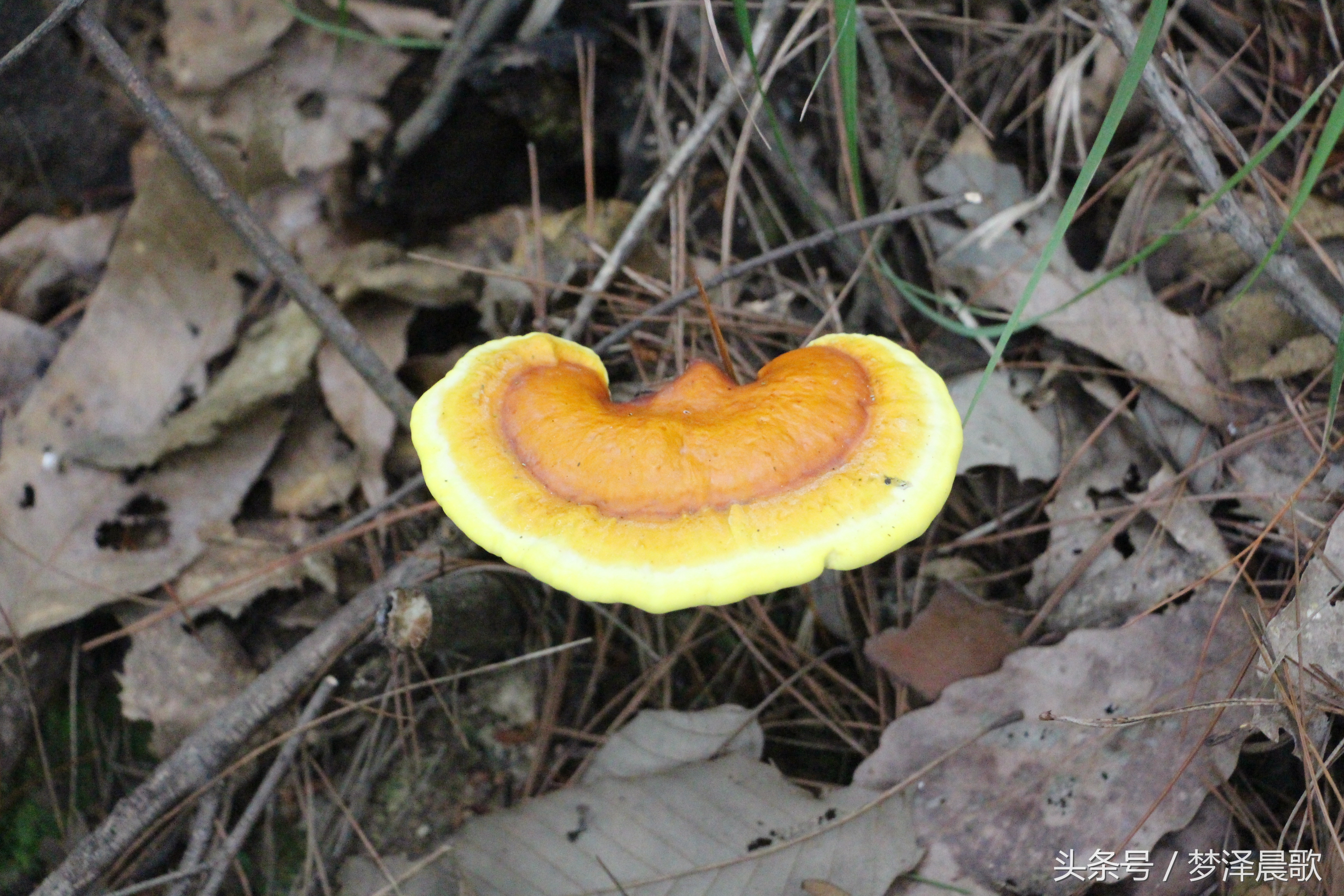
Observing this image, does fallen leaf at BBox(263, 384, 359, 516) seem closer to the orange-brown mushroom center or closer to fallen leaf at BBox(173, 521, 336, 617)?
fallen leaf at BBox(173, 521, 336, 617)

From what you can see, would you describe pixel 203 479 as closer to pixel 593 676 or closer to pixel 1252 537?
pixel 593 676

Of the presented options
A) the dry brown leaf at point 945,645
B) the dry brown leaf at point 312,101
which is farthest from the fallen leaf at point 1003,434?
the dry brown leaf at point 312,101

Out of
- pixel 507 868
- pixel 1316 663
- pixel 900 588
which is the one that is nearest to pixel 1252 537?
pixel 1316 663

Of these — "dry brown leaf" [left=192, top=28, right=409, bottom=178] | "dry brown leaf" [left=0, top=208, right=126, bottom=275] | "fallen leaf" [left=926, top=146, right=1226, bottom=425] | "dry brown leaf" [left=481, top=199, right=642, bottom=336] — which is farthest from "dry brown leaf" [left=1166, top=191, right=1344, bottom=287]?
"dry brown leaf" [left=0, top=208, right=126, bottom=275]

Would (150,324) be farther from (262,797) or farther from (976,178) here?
(976,178)

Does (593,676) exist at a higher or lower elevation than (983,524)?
higher
